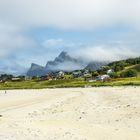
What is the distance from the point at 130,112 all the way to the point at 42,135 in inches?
454

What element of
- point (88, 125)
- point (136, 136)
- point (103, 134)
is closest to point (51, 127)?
point (88, 125)

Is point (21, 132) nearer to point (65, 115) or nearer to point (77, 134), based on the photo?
point (77, 134)

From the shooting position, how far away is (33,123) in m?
33.5

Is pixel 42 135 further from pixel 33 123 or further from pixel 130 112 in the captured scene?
pixel 130 112

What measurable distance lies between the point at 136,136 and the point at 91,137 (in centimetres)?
251

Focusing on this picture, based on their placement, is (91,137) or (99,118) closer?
(91,137)

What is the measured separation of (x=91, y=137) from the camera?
2581 cm

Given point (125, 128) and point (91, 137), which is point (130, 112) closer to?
point (125, 128)

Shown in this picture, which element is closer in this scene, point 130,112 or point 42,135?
point 42,135

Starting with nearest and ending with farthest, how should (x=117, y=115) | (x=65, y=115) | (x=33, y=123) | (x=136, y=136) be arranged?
(x=136, y=136) → (x=33, y=123) → (x=117, y=115) → (x=65, y=115)

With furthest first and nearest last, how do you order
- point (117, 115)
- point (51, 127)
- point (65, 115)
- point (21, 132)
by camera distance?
point (65, 115)
point (117, 115)
point (51, 127)
point (21, 132)

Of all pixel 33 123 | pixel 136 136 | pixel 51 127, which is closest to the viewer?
pixel 136 136

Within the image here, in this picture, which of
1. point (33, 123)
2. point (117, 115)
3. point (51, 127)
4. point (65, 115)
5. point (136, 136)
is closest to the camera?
point (136, 136)

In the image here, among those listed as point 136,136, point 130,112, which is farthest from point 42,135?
point 130,112
